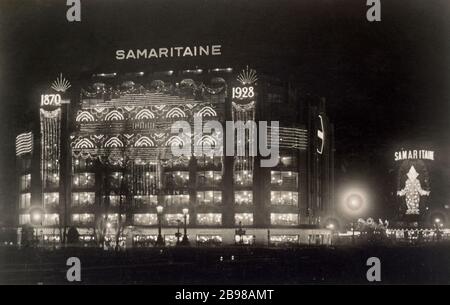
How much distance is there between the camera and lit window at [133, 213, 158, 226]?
2154 inches

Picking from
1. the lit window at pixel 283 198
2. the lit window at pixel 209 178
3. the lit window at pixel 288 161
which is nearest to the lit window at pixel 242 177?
the lit window at pixel 209 178

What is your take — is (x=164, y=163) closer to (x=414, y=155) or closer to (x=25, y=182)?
(x=25, y=182)

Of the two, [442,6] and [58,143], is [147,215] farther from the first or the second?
[442,6]

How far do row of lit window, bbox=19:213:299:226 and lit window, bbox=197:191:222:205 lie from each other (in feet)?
3.28

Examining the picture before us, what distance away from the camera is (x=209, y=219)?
177 ft

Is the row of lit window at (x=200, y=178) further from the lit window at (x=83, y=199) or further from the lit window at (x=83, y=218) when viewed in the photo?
the lit window at (x=83, y=218)

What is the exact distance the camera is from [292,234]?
174 ft

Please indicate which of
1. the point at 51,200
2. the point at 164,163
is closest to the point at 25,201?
→ the point at 51,200

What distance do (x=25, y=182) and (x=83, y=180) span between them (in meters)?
6.15
